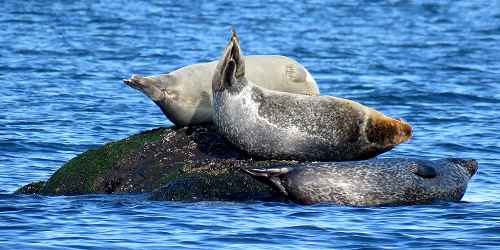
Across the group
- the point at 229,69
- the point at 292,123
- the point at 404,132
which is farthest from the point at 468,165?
the point at 229,69

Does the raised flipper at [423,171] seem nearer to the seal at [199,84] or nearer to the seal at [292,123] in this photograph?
the seal at [292,123]

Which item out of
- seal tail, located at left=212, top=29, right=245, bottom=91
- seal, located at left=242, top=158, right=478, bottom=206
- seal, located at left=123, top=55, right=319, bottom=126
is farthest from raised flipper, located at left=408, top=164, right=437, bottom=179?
seal tail, located at left=212, top=29, right=245, bottom=91

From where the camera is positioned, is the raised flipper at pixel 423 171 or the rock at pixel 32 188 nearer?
the raised flipper at pixel 423 171

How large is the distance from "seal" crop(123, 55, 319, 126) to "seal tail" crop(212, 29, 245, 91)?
0.49 m

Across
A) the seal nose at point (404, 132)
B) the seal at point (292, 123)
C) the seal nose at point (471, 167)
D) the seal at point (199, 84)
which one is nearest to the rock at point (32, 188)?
the seal at point (199, 84)

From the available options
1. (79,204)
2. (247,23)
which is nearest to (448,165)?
(79,204)

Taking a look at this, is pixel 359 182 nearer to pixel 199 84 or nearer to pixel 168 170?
pixel 168 170

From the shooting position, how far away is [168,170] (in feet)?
39.4

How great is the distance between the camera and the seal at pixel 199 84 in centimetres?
1236

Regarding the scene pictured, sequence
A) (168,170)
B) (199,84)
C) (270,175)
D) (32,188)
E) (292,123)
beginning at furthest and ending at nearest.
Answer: (32,188), (199,84), (168,170), (292,123), (270,175)

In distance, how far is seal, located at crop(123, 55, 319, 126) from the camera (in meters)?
12.4

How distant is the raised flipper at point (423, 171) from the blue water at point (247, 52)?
0.34m

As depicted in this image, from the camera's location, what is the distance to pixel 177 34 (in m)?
31.8

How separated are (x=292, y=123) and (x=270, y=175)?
2.42 ft
